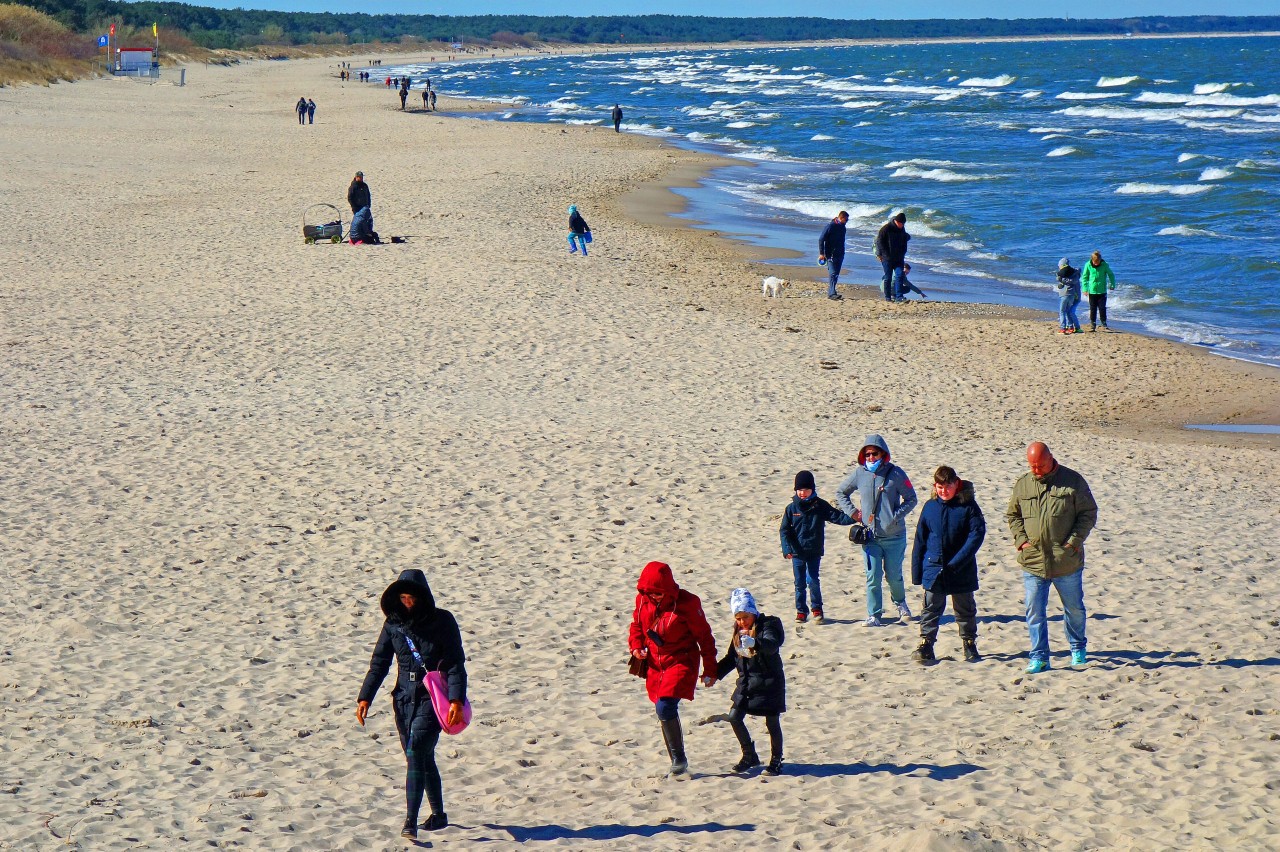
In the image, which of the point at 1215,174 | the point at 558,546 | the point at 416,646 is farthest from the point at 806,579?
the point at 1215,174

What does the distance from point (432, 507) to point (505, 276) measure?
1019cm

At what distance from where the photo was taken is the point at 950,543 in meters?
8.13

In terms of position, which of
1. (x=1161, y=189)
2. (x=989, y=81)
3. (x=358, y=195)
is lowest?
(x=358, y=195)

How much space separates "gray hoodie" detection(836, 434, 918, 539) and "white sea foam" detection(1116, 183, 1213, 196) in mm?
30521

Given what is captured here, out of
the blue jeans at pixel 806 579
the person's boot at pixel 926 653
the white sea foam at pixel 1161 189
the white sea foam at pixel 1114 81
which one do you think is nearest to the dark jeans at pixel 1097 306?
the blue jeans at pixel 806 579

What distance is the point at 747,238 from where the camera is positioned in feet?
92.6

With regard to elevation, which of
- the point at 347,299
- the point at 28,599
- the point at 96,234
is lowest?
the point at 28,599

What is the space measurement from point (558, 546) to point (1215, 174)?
35861mm

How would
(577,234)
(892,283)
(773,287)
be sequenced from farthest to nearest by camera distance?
1. (577,234)
2. (892,283)
3. (773,287)

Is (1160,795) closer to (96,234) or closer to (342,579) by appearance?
(342,579)

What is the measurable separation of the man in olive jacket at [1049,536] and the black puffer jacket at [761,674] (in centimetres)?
206

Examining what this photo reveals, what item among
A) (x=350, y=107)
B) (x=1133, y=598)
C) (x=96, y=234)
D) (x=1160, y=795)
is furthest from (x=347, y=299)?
(x=350, y=107)

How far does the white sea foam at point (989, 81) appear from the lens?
10131cm

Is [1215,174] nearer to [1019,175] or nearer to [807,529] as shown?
[1019,175]
